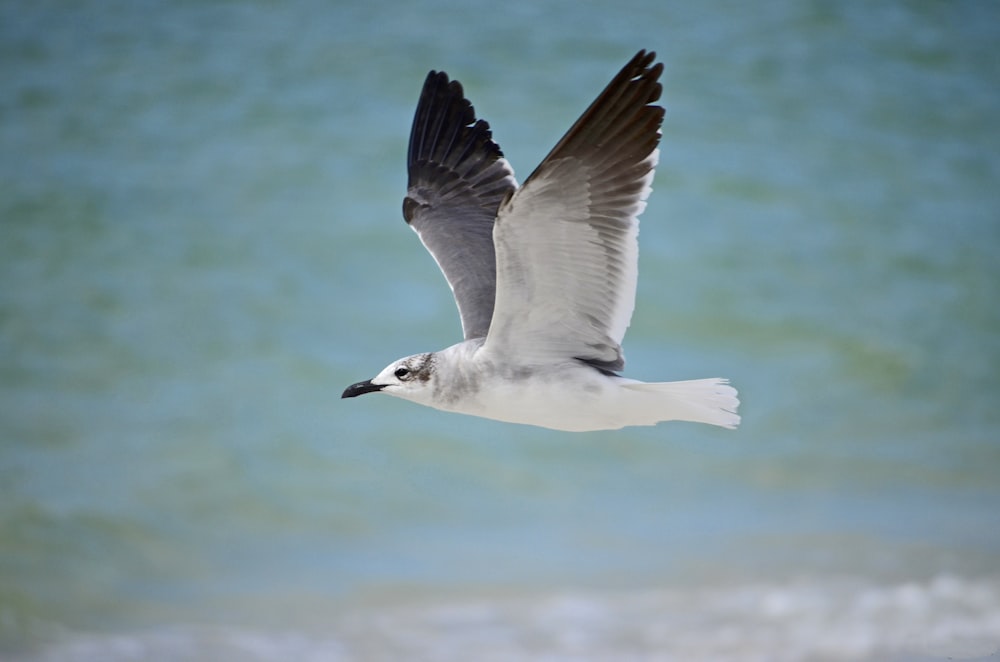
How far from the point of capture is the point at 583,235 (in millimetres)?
3738

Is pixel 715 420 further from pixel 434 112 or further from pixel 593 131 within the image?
pixel 434 112

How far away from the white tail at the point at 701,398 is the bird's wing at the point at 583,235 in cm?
23

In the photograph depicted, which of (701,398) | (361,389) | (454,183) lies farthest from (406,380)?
(454,183)

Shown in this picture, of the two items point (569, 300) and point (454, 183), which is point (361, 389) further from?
point (454, 183)

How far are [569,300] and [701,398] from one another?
1.57 feet

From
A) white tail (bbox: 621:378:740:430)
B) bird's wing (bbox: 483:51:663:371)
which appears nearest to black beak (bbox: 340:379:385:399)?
bird's wing (bbox: 483:51:663:371)

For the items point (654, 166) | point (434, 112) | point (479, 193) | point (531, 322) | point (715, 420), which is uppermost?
point (434, 112)

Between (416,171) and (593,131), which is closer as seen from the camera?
(593,131)

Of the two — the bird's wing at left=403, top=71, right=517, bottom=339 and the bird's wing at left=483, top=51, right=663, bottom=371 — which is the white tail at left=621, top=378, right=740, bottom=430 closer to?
the bird's wing at left=483, top=51, right=663, bottom=371

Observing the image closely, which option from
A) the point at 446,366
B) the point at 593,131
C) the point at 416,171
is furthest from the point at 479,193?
the point at 593,131

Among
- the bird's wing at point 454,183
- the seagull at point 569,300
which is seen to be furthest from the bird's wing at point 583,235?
the bird's wing at point 454,183

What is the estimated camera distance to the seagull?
3594 mm

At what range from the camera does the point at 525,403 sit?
159 inches

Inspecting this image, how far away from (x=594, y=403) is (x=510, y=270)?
50cm
